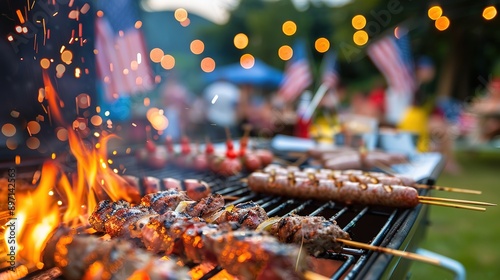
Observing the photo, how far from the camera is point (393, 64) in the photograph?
948cm

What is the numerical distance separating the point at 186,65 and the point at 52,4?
34.1m

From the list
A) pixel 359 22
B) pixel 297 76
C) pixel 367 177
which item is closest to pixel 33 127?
pixel 367 177

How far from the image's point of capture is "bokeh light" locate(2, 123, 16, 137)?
3.68 m

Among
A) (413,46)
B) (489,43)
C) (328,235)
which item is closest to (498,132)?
(489,43)

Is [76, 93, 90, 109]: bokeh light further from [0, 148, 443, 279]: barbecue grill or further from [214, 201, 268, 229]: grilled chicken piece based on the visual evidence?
[214, 201, 268, 229]: grilled chicken piece

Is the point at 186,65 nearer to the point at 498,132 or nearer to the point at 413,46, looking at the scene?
the point at 413,46

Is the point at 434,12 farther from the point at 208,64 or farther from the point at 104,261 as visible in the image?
the point at 208,64

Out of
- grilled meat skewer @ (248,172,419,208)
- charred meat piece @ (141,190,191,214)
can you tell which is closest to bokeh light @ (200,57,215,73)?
grilled meat skewer @ (248,172,419,208)

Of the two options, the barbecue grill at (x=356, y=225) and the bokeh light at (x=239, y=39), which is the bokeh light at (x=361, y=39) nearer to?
the barbecue grill at (x=356, y=225)

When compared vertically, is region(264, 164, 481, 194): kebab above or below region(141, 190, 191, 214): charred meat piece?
below

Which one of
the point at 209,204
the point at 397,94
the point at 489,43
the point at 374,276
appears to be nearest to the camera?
the point at 374,276

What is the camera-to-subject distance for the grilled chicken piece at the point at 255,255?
1.65 metres

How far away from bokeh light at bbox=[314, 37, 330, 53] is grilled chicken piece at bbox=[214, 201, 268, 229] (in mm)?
24186

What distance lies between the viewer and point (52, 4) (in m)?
3.56
